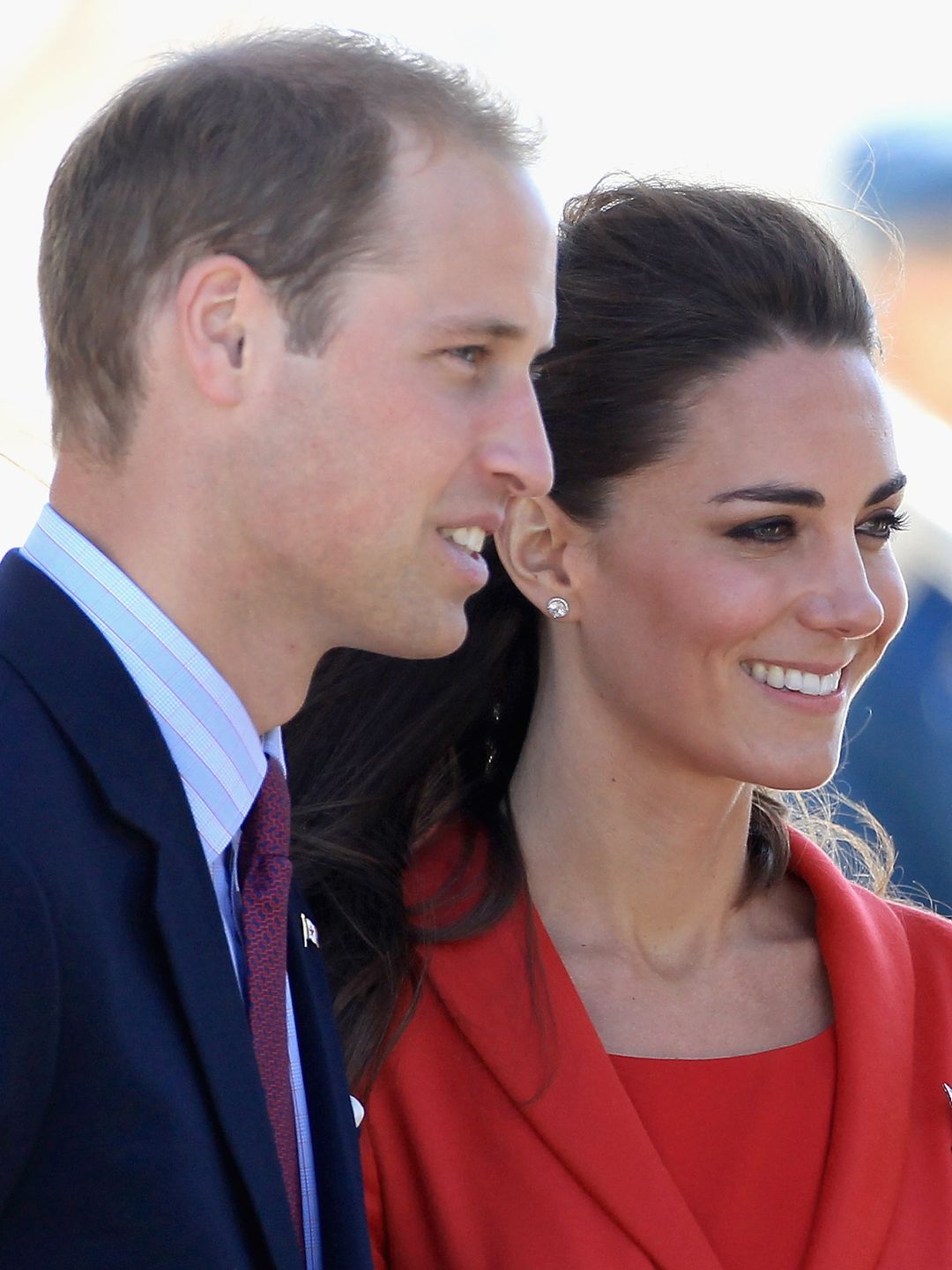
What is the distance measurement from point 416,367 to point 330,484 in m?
0.13

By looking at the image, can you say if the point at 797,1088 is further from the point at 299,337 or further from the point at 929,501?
the point at 929,501

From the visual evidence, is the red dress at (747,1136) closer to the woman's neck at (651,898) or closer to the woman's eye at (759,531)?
the woman's neck at (651,898)

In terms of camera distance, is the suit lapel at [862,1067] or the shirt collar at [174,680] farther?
the suit lapel at [862,1067]

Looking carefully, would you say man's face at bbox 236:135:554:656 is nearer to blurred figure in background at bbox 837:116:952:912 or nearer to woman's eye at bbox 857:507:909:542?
woman's eye at bbox 857:507:909:542

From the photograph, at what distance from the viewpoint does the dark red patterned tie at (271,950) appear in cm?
145

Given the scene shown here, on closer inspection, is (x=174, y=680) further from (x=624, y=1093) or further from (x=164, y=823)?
(x=624, y=1093)

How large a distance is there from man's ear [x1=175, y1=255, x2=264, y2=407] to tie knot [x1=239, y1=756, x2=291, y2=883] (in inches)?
14.8

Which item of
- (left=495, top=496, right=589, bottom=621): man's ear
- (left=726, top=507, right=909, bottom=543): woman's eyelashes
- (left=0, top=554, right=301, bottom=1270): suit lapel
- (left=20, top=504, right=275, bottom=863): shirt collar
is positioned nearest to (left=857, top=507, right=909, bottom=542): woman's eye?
(left=726, top=507, right=909, bottom=543): woman's eyelashes

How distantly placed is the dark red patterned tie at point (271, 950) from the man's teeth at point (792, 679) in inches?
31.9

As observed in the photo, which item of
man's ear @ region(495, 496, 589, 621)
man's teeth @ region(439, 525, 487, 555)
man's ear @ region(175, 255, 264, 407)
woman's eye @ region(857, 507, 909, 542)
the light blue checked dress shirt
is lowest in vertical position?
the light blue checked dress shirt

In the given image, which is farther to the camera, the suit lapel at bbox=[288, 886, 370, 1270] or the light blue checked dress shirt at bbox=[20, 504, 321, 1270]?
the suit lapel at bbox=[288, 886, 370, 1270]

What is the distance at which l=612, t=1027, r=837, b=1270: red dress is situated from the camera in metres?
2.00

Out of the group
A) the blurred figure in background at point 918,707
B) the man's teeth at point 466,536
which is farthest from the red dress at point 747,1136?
the blurred figure in background at point 918,707

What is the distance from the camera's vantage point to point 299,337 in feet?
4.51
